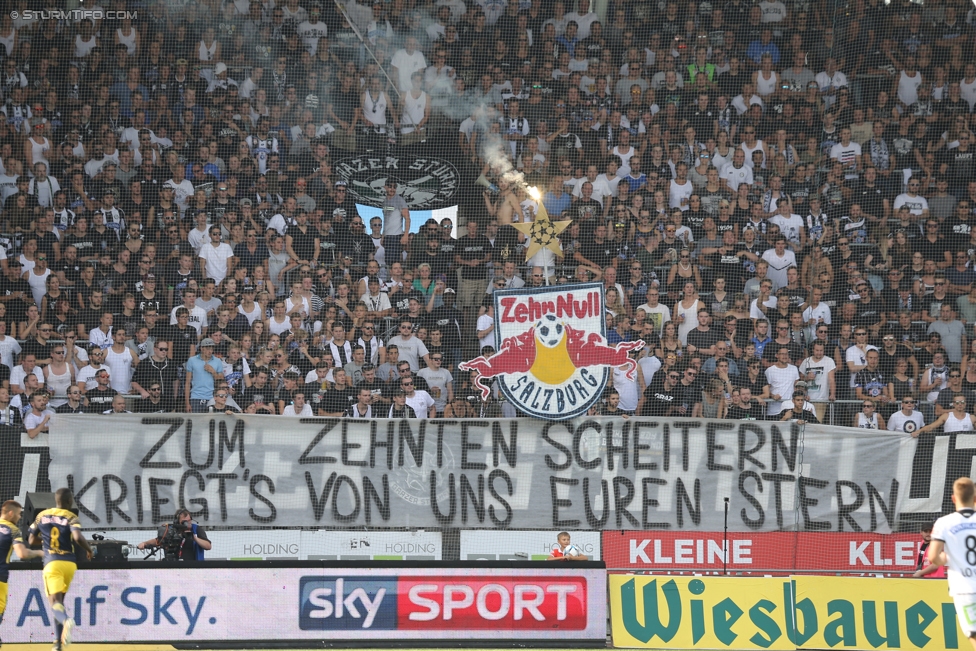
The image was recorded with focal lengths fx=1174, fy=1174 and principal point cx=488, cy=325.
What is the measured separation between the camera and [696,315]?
15.0 m

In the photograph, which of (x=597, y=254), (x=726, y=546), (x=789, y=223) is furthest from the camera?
(x=789, y=223)

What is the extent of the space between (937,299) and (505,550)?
638 cm

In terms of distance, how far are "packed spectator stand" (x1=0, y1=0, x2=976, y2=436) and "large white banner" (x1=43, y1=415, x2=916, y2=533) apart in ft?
1.29

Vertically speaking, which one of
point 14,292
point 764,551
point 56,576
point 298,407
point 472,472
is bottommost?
point 764,551

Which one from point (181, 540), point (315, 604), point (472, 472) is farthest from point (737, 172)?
point (181, 540)

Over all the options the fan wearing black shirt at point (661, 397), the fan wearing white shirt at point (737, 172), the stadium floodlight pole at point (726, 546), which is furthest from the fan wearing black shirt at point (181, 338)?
the fan wearing white shirt at point (737, 172)

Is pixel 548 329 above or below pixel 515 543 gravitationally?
above

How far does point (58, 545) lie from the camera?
33.8 feet

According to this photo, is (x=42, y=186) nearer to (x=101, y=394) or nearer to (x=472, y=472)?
(x=101, y=394)

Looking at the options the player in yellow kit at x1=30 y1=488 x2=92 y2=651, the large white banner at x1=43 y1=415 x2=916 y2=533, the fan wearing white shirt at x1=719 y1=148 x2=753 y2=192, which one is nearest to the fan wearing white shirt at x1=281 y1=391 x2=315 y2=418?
the large white banner at x1=43 y1=415 x2=916 y2=533

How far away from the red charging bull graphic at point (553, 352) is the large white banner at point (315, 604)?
3.48 m

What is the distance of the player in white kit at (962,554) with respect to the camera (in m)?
8.87

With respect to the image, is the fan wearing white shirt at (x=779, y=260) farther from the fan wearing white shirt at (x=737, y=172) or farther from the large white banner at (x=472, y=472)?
the large white banner at (x=472, y=472)

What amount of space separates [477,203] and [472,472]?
3977mm
